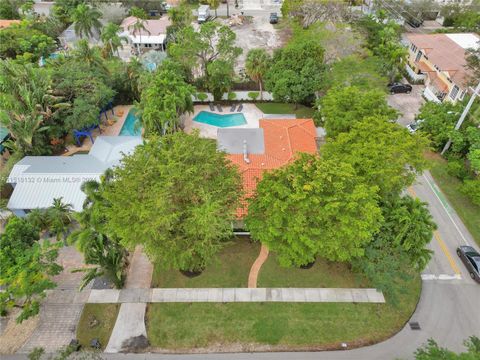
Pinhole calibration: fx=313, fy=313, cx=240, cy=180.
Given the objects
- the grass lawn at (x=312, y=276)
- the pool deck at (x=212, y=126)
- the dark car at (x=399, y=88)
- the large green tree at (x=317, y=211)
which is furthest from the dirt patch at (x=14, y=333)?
the dark car at (x=399, y=88)

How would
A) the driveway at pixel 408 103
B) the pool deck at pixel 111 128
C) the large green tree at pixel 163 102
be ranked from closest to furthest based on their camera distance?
the large green tree at pixel 163 102
the pool deck at pixel 111 128
the driveway at pixel 408 103

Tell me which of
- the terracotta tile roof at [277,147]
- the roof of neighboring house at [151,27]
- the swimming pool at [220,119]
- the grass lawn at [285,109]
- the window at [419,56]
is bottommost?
the swimming pool at [220,119]

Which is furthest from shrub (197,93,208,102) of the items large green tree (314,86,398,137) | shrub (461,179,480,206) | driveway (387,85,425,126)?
shrub (461,179,480,206)

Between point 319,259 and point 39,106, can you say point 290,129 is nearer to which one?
point 319,259

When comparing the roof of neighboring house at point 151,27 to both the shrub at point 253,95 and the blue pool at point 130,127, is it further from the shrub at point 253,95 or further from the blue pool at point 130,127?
the shrub at point 253,95

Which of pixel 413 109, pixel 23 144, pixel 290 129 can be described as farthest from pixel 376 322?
pixel 23 144

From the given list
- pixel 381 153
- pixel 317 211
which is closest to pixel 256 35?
pixel 381 153
